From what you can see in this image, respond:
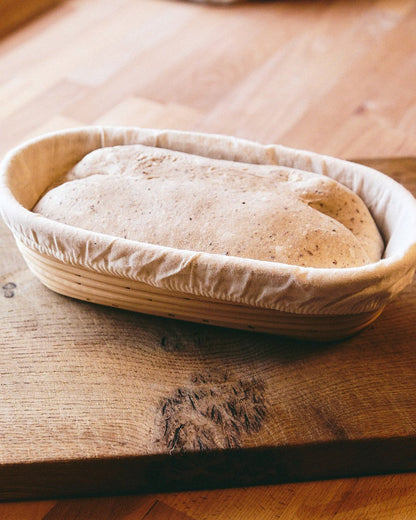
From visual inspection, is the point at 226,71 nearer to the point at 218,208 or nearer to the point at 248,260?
the point at 218,208

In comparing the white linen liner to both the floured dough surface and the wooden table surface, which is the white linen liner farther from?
the wooden table surface

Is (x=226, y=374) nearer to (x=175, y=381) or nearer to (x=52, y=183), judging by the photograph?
(x=175, y=381)

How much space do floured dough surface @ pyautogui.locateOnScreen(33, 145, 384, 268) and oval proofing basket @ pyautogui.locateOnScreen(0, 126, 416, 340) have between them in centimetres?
4

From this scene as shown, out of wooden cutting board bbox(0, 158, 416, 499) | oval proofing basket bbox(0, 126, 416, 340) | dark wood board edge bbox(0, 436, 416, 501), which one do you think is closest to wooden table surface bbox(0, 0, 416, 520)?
oval proofing basket bbox(0, 126, 416, 340)

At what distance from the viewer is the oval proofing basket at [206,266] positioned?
715 millimetres

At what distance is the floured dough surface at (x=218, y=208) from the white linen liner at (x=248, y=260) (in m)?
0.03

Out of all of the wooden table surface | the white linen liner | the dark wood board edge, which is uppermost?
the white linen liner

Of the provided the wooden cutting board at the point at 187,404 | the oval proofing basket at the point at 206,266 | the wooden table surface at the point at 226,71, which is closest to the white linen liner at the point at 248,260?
the oval proofing basket at the point at 206,266

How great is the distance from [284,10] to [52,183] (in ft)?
4.74

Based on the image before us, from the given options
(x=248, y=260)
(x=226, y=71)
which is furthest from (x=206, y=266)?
(x=226, y=71)

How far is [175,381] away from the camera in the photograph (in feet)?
2.66

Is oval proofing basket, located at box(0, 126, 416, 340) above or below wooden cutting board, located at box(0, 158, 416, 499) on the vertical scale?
above

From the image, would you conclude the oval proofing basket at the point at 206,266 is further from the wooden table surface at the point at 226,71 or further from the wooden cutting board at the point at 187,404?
the wooden table surface at the point at 226,71

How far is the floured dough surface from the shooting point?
783mm
